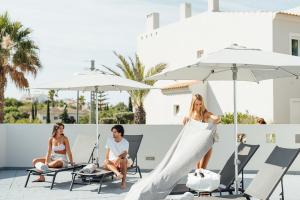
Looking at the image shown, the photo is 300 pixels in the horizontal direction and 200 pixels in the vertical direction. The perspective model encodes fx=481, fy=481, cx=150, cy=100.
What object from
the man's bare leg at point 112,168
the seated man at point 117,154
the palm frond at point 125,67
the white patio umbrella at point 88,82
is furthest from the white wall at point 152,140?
the palm frond at point 125,67

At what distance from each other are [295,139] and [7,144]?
8.03 m

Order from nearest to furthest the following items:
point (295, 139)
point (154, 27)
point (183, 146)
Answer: point (183, 146) < point (295, 139) < point (154, 27)

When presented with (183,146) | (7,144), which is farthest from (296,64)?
(7,144)

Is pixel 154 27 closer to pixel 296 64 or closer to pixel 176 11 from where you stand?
pixel 176 11

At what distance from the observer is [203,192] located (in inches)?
313

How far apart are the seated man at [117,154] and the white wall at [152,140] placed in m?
2.79

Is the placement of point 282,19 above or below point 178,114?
above

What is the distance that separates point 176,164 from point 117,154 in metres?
3.70

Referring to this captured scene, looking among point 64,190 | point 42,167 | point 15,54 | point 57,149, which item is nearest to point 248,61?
point 64,190

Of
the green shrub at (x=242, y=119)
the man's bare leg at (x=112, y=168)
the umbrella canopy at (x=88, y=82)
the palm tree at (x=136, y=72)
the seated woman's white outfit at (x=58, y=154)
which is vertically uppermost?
the palm tree at (x=136, y=72)

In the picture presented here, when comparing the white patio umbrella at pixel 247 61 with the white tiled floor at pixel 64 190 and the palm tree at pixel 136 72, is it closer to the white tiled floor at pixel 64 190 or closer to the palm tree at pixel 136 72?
the white tiled floor at pixel 64 190

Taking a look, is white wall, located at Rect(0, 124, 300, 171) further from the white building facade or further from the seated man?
the white building facade

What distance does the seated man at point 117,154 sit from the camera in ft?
34.4

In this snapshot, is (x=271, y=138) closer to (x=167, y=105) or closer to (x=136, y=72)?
(x=136, y=72)
